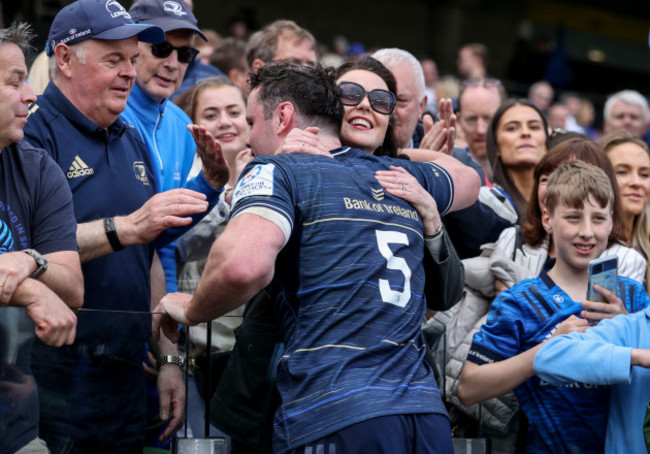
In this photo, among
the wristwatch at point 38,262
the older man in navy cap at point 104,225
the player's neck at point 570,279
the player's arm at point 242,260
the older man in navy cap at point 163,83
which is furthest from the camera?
the older man in navy cap at point 163,83

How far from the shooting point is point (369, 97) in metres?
4.49

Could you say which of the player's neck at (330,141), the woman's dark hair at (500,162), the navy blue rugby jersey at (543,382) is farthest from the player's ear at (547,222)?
the player's neck at (330,141)

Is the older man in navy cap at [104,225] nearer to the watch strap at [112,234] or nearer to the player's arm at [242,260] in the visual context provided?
the watch strap at [112,234]

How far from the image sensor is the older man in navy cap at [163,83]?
511cm

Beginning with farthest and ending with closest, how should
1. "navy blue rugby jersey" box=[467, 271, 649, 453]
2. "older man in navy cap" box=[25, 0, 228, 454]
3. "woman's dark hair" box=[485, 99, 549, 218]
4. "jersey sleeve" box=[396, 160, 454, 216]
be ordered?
"woman's dark hair" box=[485, 99, 549, 218], "navy blue rugby jersey" box=[467, 271, 649, 453], "jersey sleeve" box=[396, 160, 454, 216], "older man in navy cap" box=[25, 0, 228, 454]

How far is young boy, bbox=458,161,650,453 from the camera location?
4051 millimetres

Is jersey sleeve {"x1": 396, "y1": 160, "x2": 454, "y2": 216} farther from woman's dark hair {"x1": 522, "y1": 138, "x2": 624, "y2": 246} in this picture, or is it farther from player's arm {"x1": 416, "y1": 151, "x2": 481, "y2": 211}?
woman's dark hair {"x1": 522, "y1": 138, "x2": 624, "y2": 246}

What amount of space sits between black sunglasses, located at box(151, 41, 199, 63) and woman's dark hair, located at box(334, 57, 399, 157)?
0.91m

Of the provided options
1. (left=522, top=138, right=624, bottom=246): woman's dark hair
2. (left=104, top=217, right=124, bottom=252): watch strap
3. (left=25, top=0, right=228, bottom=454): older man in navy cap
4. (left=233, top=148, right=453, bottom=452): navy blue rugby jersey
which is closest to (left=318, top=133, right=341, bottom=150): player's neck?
(left=233, top=148, right=453, bottom=452): navy blue rugby jersey

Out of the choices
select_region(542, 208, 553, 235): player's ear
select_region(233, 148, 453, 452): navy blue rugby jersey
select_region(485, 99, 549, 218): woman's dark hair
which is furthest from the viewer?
select_region(485, 99, 549, 218): woman's dark hair

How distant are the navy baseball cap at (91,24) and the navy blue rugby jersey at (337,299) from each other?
1.35 m

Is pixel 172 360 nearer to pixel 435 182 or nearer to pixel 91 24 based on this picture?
pixel 435 182

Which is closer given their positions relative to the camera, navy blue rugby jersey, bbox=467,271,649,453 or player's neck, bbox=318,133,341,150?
player's neck, bbox=318,133,341,150

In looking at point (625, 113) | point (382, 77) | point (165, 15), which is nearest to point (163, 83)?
point (165, 15)
